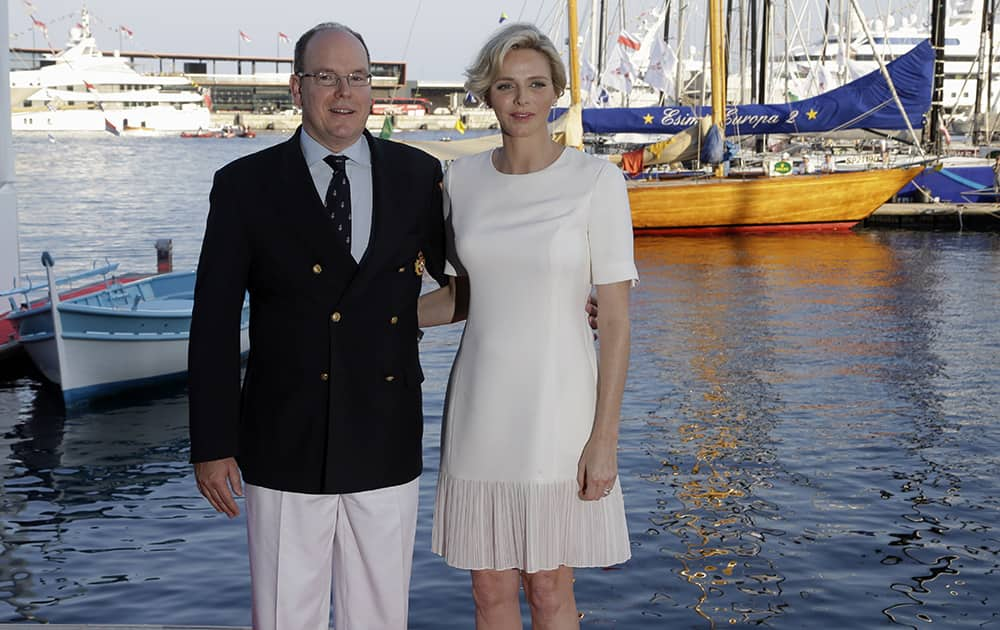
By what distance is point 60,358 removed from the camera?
1515 centimetres

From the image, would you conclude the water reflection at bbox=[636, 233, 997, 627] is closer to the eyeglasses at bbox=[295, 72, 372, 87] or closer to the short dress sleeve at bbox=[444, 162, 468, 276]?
the short dress sleeve at bbox=[444, 162, 468, 276]

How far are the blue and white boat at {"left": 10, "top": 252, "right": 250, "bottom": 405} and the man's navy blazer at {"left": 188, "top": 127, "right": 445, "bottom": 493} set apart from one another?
11.5 meters

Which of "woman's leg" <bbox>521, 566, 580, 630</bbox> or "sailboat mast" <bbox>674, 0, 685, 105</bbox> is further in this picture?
"sailboat mast" <bbox>674, 0, 685, 105</bbox>

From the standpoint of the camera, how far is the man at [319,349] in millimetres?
3729

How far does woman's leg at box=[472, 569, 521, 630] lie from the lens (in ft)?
13.0

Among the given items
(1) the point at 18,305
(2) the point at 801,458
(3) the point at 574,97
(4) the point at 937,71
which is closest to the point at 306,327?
(2) the point at 801,458

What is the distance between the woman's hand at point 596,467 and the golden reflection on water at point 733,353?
4.28 m

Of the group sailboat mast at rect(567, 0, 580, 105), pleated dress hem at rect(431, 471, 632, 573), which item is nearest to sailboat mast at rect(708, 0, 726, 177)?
sailboat mast at rect(567, 0, 580, 105)

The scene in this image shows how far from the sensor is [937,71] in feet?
131

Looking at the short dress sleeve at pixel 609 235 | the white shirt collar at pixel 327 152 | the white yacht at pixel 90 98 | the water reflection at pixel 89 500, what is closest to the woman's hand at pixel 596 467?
the short dress sleeve at pixel 609 235

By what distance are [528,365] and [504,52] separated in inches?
33.2

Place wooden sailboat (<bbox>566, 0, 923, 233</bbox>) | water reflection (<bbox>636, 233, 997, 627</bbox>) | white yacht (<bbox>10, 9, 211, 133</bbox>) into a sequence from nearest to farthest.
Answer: water reflection (<bbox>636, 233, 997, 627</bbox>) < wooden sailboat (<bbox>566, 0, 923, 233</bbox>) < white yacht (<bbox>10, 9, 211, 133</bbox>)

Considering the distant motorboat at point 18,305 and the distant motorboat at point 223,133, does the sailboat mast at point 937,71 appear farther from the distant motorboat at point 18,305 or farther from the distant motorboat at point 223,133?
the distant motorboat at point 223,133

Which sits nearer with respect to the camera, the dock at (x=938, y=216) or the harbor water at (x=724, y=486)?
the harbor water at (x=724, y=486)
